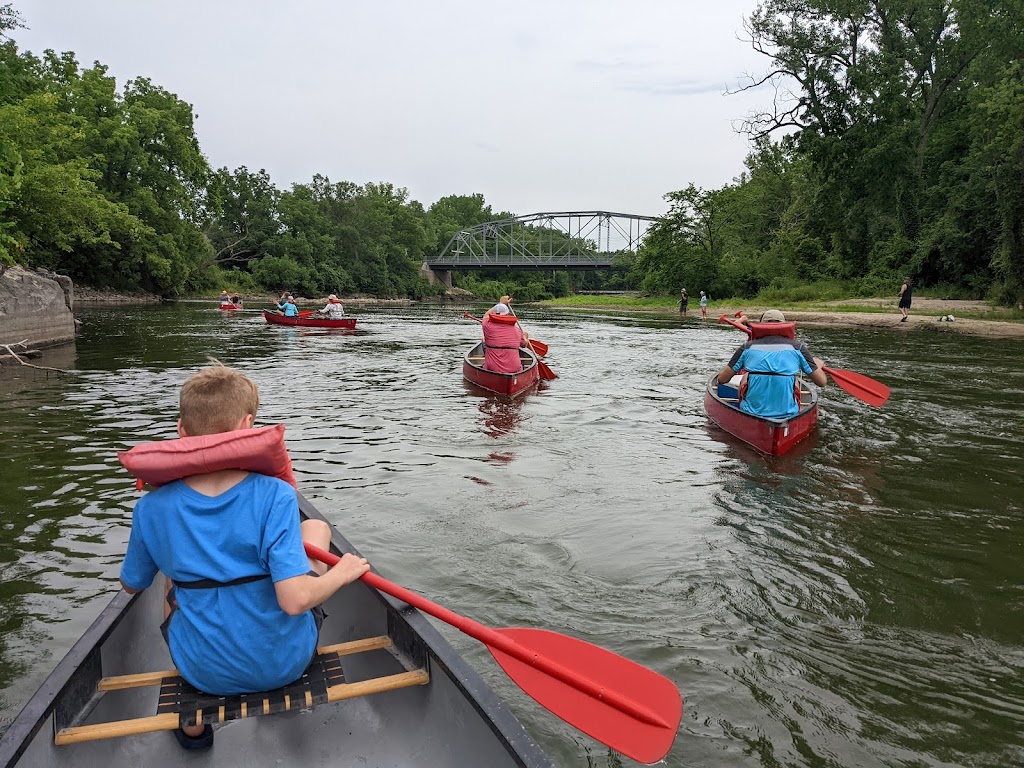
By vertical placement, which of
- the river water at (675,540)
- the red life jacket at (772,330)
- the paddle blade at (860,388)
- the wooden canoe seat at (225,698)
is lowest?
the river water at (675,540)

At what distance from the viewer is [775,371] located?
8250mm

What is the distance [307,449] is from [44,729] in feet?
19.8

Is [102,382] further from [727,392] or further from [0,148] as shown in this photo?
[727,392]

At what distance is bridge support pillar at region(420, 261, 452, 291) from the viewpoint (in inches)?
4114

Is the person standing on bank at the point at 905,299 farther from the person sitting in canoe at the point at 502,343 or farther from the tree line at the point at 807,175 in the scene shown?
the person sitting in canoe at the point at 502,343

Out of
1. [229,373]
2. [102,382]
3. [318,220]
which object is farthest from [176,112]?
[229,373]

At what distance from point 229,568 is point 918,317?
30.5 metres

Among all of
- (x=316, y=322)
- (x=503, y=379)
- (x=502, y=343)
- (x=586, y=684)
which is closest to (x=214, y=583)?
(x=586, y=684)

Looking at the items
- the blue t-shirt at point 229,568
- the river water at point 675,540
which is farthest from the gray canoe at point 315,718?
the river water at point 675,540

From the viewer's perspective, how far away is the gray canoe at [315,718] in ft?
7.42

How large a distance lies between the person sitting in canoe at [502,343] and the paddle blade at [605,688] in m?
9.40

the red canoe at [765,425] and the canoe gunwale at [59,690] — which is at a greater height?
the canoe gunwale at [59,690]

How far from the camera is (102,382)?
12.6m

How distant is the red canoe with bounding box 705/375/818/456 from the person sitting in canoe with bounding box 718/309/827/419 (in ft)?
0.42
